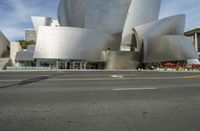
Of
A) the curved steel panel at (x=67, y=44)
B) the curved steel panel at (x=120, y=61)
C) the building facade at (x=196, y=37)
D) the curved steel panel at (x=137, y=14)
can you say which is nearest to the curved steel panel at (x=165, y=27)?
the curved steel panel at (x=120, y=61)

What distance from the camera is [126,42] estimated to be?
219 ft

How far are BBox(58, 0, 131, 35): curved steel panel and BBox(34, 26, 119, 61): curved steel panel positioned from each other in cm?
773

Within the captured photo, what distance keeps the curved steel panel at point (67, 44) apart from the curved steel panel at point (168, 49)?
12852 mm

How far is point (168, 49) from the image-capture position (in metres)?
52.6

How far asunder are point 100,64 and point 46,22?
1511 inches

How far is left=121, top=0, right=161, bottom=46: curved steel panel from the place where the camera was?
65.1 metres

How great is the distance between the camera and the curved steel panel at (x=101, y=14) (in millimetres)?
64188

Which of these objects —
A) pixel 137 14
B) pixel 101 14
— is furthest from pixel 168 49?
pixel 101 14

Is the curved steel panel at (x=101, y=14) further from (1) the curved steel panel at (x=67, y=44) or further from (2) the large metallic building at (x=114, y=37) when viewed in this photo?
(1) the curved steel panel at (x=67, y=44)

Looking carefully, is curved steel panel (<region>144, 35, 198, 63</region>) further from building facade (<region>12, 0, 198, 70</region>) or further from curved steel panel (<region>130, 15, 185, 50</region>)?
curved steel panel (<region>130, 15, 185, 50</region>)

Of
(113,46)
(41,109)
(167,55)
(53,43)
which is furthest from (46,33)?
(41,109)

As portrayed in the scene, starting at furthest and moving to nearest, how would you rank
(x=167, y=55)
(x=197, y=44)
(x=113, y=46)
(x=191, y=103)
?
(x=197, y=44) < (x=113, y=46) < (x=167, y=55) < (x=191, y=103)

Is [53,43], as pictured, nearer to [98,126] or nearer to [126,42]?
[126,42]

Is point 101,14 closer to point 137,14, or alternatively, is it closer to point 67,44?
point 137,14
